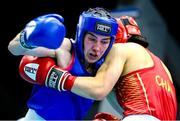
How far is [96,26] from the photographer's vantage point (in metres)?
2.40

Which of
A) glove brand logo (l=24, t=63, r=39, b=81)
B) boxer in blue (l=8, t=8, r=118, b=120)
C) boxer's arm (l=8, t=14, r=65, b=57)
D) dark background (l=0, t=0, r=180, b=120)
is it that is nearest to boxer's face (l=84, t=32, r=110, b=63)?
boxer in blue (l=8, t=8, r=118, b=120)

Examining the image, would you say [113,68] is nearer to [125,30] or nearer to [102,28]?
[102,28]

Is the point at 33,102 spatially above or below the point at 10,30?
above

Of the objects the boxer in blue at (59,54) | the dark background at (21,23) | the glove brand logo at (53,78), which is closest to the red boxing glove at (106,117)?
the boxer in blue at (59,54)

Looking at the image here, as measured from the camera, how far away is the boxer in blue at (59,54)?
7.57 feet

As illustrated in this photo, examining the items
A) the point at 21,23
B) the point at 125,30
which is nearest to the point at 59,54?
the point at 125,30

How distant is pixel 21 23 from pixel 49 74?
3763mm

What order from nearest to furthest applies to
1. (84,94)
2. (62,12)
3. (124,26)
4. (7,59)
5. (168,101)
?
(84,94) → (168,101) → (124,26) → (62,12) → (7,59)

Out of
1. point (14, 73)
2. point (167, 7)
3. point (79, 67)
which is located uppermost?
point (79, 67)

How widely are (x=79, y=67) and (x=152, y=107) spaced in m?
0.45

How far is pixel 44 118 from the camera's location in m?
2.57

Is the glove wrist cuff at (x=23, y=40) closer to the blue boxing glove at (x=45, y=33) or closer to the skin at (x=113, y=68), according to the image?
the blue boxing glove at (x=45, y=33)

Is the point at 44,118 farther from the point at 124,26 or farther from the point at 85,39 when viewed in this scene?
the point at 124,26

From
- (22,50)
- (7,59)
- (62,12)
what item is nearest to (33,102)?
(22,50)
